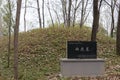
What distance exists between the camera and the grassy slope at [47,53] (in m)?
14.7

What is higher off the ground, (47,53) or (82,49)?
(82,49)

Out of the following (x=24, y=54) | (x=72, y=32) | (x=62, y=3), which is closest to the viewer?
(x=24, y=54)

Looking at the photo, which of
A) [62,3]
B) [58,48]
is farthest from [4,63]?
[62,3]

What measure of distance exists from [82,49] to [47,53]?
6.59 m

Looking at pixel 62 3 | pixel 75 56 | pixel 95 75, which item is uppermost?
pixel 62 3

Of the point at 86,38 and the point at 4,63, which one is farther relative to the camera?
the point at 86,38

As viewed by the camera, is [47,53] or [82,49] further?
[47,53]

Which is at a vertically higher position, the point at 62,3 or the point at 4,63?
the point at 62,3

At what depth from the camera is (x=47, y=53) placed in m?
19.5

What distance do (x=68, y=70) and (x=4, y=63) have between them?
6.66 metres

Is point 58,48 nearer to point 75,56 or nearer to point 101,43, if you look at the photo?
point 101,43

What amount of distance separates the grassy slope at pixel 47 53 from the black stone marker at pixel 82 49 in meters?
1.12

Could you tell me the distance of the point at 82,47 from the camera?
1311 cm

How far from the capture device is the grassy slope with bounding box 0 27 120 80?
14.7 metres
